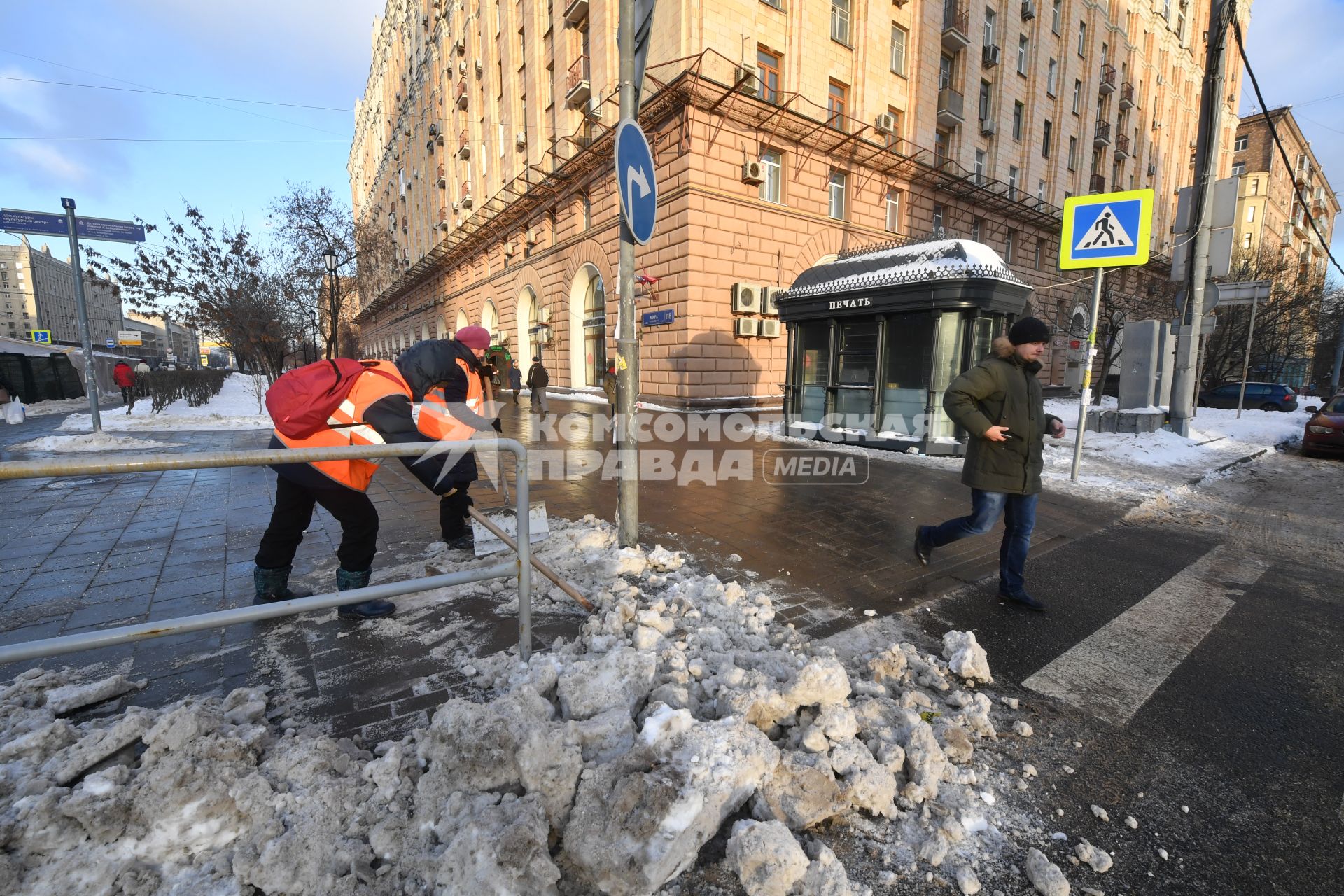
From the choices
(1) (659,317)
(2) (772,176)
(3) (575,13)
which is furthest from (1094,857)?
(3) (575,13)

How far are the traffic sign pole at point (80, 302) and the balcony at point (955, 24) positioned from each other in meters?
24.8

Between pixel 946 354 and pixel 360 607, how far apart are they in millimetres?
8274

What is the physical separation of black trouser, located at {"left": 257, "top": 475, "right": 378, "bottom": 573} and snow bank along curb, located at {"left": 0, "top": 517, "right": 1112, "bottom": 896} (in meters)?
0.98

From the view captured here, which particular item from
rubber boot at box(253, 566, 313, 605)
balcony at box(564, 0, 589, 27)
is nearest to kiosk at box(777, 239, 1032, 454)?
rubber boot at box(253, 566, 313, 605)

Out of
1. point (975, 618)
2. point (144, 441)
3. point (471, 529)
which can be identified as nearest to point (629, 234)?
point (471, 529)

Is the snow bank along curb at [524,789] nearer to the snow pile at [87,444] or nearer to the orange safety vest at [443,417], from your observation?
the orange safety vest at [443,417]

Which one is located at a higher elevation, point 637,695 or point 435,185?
point 435,185

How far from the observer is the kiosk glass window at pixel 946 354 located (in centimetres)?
850

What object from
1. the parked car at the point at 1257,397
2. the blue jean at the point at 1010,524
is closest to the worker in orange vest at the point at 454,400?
the blue jean at the point at 1010,524

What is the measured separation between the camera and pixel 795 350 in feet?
34.3

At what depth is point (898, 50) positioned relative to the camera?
19.1 m

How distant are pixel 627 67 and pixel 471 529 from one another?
356cm

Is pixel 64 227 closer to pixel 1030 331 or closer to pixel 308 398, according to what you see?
pixel 308 398

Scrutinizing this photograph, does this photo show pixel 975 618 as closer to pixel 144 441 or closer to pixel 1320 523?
pixel 1320 523
